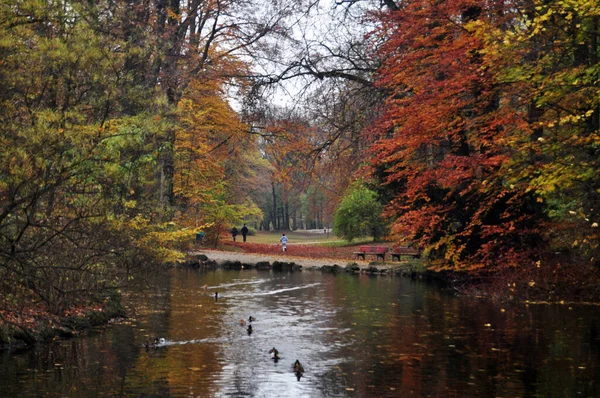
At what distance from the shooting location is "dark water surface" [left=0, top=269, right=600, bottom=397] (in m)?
11.1

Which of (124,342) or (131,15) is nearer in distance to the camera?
(124,342)

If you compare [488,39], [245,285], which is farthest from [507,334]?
[245,285]

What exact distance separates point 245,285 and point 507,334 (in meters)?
13.7

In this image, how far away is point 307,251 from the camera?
160 feet

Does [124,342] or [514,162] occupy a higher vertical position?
[514,162]

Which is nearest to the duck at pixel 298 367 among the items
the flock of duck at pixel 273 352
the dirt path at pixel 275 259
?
the flock of duck at pixel 273 352

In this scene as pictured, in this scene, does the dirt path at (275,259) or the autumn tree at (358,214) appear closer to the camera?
the dirt path at (275,259)

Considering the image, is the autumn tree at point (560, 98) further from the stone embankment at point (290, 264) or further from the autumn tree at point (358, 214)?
the autumn tree at point (358, 214)

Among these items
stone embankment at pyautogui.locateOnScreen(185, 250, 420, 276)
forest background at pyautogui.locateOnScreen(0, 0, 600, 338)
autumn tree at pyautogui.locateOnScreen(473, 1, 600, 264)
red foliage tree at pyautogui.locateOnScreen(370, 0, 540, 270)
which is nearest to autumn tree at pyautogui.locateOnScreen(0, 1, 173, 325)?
forest background at pyautogui.locateOnScreen(0, 0, 600, 338)

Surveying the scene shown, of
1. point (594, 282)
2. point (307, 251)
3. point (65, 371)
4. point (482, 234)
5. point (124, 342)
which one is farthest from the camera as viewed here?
point (307, 251)

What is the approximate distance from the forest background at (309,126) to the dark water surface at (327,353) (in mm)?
1421

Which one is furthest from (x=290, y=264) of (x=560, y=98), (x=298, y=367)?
(x=298, y=367)

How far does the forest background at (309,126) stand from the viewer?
35.2 ft

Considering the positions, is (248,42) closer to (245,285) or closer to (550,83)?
(245,285)
